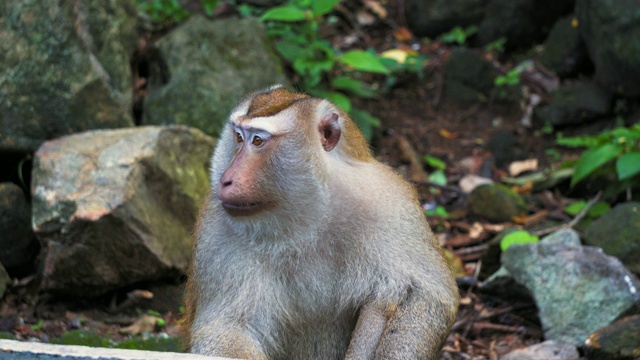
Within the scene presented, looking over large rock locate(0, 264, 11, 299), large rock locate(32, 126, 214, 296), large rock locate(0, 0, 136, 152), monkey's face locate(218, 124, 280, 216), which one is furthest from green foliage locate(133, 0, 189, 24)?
monkey's face locate(218, 124, 280, 216)

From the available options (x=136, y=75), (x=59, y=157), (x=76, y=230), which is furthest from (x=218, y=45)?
(x=76, y=230)

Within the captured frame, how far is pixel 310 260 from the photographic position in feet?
13.3

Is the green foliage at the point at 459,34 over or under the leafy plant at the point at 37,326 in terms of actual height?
over

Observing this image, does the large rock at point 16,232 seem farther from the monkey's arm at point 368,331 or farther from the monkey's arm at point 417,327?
the monkey's arm at point 417,327

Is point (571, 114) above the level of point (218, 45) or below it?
below

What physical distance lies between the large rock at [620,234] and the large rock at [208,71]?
9.79ft

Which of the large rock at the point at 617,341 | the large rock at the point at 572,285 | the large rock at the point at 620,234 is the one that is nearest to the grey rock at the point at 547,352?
the large rock at the point at 572,285

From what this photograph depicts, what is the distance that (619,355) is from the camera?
4.74 meters

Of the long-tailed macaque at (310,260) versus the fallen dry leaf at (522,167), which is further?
the fallen dry leaf at (522,167)

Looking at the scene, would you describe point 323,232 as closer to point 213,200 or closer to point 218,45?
point 213,200

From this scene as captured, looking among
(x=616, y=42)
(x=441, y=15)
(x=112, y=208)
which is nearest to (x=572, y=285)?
(x=112, y=208)

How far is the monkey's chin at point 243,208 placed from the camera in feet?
12.3

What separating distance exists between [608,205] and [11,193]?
4.52 m

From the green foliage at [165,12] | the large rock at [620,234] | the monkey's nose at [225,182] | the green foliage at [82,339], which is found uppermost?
the monkey's nose at [225,182]
